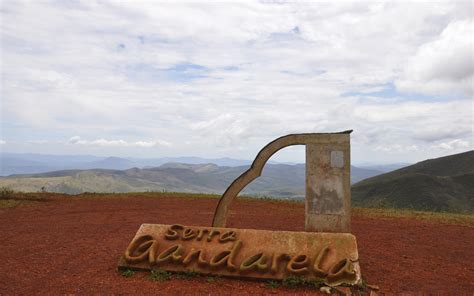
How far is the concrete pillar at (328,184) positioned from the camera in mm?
9938

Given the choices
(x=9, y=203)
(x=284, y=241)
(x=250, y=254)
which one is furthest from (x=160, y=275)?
(x=9, y=203)

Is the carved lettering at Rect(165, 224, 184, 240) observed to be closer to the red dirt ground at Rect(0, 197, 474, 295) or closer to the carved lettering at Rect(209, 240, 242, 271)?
the red dirt ground at Rect(0, 197, 474, 295)

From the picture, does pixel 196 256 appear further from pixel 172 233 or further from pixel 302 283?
pixel 302 283

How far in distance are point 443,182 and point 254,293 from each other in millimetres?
57022

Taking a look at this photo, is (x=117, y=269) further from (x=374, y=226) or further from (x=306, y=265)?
(x=374, y=226)

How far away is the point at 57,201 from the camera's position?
19.2 metres

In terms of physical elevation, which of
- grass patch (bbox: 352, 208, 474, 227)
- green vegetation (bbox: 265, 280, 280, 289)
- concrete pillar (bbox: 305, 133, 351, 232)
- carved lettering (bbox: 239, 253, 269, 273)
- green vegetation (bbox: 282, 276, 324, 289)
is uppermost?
concrete pillar (bbox: 305, 133, 351, 232)

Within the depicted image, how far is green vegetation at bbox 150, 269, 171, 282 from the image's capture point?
28.3 feet

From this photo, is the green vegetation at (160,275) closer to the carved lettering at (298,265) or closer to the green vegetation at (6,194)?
the carved lettering at (298,265)

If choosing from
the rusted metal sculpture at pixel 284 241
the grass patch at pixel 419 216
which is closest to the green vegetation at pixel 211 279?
the rusted metal sculpture at pixel 284 241

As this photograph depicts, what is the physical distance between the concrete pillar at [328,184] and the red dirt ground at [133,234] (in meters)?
1.30

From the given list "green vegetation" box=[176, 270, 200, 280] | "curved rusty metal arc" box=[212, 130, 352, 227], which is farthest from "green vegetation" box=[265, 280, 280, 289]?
"curved rusty metal arc" box=[212, 130, 352, 227]

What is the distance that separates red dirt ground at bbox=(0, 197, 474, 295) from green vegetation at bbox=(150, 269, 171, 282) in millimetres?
166

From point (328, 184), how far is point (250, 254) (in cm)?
268
